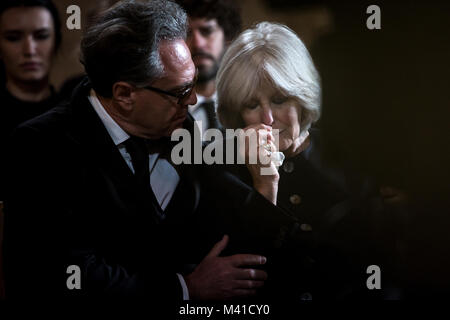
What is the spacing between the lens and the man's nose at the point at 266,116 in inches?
85.7

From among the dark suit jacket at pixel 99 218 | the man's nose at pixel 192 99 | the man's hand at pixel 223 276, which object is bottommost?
the man's hand at pixel 223 276

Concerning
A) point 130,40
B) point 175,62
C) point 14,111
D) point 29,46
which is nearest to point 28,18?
point 29,46

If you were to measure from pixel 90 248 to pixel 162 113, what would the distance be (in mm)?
562

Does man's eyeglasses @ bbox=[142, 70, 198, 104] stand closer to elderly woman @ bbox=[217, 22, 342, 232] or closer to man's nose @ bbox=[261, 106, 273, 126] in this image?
elderly woman @ bbox=[217, 22, 342, 232]

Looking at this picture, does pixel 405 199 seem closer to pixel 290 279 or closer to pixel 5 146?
pixel 290 279

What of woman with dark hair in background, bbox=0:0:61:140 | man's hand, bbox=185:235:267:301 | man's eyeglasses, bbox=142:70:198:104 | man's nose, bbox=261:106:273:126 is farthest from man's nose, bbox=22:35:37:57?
man's hand, bbox=185:235:267:301

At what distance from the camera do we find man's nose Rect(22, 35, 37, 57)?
7.44 ft

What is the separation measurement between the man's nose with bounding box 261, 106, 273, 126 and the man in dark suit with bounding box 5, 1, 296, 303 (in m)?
0.25

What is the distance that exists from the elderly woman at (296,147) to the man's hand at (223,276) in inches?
3.5

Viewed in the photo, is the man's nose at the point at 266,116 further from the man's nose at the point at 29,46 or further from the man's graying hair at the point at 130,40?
Result: the man's nose at the point at 29,46

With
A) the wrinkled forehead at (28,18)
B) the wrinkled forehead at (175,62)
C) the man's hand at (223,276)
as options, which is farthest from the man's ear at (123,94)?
the man's hand at (223,276)

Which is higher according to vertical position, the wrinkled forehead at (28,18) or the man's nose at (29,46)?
the wrinkled forehead at (28,18)

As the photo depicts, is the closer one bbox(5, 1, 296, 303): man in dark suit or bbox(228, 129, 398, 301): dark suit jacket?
bbox(5, 1, 296, 303): man in dark suit
